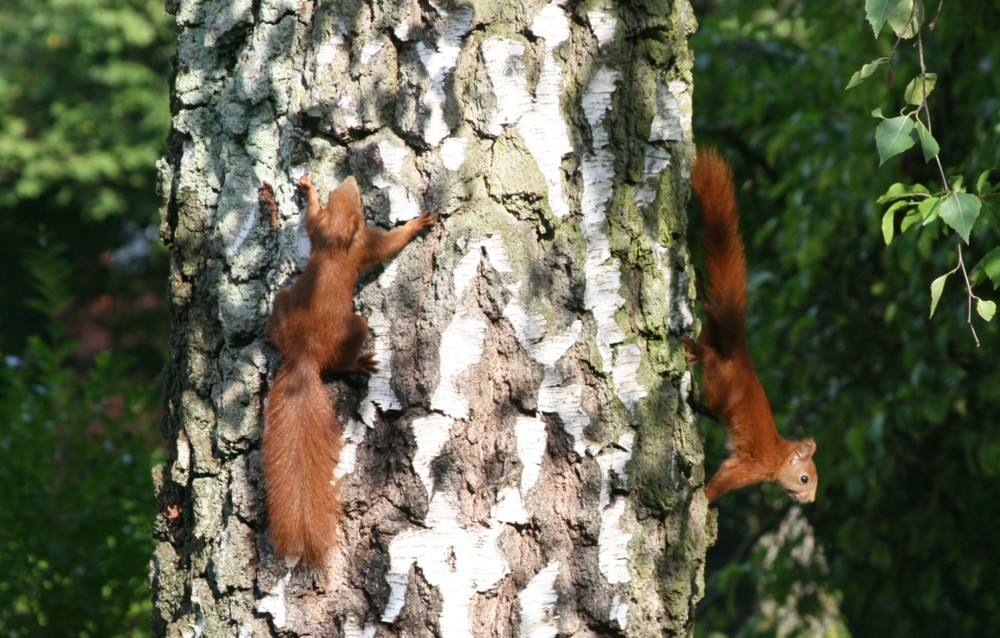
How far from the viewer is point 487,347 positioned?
1.49 meters

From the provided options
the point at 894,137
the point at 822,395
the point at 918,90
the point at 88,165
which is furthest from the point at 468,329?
the point at 88,165

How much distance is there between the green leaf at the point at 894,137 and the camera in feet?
4.88

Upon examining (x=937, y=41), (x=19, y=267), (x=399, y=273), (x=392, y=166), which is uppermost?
(x=19, y=267)

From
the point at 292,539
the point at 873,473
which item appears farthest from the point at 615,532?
the point at 873,473

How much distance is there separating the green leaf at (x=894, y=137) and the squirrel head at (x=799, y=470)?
5.18 feet

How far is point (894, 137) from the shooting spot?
1.51m

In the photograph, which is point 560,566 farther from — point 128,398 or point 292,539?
point 128,398

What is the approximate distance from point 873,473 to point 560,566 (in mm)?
2320

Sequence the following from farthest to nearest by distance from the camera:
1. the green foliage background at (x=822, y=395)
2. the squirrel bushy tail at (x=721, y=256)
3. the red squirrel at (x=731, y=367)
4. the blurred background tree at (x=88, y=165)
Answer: the blurred background tree at (x=88, y=165) → the green foliage background at (x=822, y=395) → the red squirrel at (x=731, y=367) → the squirrel bushy tail at (x=721, y=256)

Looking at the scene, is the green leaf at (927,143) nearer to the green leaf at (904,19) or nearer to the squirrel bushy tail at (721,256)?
the green leaf at (904,19)

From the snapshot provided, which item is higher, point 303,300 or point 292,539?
point 303,300

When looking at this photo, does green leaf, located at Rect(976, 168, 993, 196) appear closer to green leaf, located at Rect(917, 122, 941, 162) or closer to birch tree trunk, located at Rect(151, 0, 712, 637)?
green leaf, located at Rect(917, 122, 941, 162)

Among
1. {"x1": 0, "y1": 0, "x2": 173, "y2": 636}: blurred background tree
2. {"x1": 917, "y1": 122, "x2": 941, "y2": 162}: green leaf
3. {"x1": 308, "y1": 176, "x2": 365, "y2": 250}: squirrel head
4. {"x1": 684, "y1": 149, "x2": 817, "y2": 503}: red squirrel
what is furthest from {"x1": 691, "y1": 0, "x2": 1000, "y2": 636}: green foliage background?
{"x1": 0, "y1": 0, "x2": 173, "y2": 636}: blurred background tree

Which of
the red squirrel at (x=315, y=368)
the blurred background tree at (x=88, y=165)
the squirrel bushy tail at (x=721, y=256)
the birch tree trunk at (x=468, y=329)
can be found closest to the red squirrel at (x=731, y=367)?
the squirrel bushy tail at (x=721, y=256)
